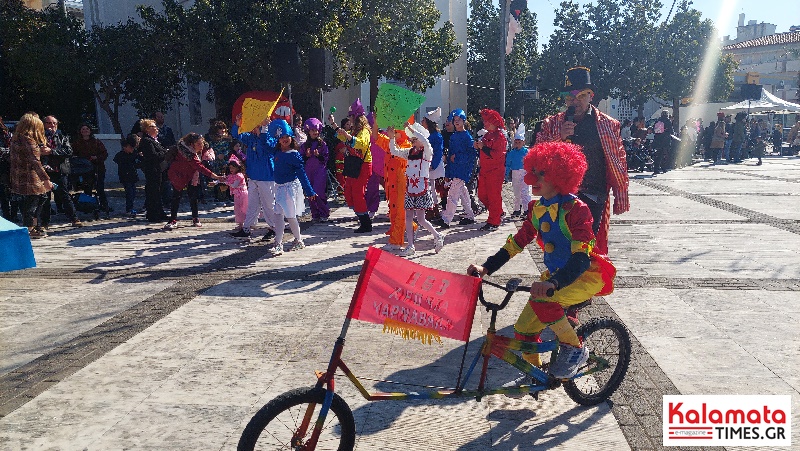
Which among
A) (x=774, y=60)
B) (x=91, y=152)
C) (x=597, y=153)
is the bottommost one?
(x=597, y=153)

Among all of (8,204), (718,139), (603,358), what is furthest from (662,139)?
(603,358)

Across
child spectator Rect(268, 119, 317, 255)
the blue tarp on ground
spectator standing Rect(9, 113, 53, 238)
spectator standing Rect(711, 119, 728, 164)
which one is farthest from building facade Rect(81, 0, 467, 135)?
the blue tarp on ground

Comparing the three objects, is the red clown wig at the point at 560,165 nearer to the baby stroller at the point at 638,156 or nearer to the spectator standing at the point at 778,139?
the baby stroller at the point at 638,156

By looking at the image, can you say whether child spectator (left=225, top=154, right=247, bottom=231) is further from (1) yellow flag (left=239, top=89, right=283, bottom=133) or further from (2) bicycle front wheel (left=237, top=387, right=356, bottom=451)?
(2) bicycle front wheel (left=237, top=387, right=356, bottom=451)

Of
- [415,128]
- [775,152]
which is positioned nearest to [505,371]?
[415,128]

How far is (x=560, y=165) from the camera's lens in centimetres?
353

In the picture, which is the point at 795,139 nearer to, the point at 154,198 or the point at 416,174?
the point at 416,174

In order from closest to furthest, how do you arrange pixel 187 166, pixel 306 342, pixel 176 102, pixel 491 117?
pixel 306 342, pixel 491 117, pixel 187 166, pixel 176 102

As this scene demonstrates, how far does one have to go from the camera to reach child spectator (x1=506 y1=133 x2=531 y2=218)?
1141 centimetres

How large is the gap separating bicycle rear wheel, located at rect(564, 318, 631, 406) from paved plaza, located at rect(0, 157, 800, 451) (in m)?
0.09

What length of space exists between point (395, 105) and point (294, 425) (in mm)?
4745

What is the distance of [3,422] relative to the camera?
3.70 meters

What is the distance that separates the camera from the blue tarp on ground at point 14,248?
10.6 feet

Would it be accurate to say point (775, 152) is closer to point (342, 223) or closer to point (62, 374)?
point (342, 223)
